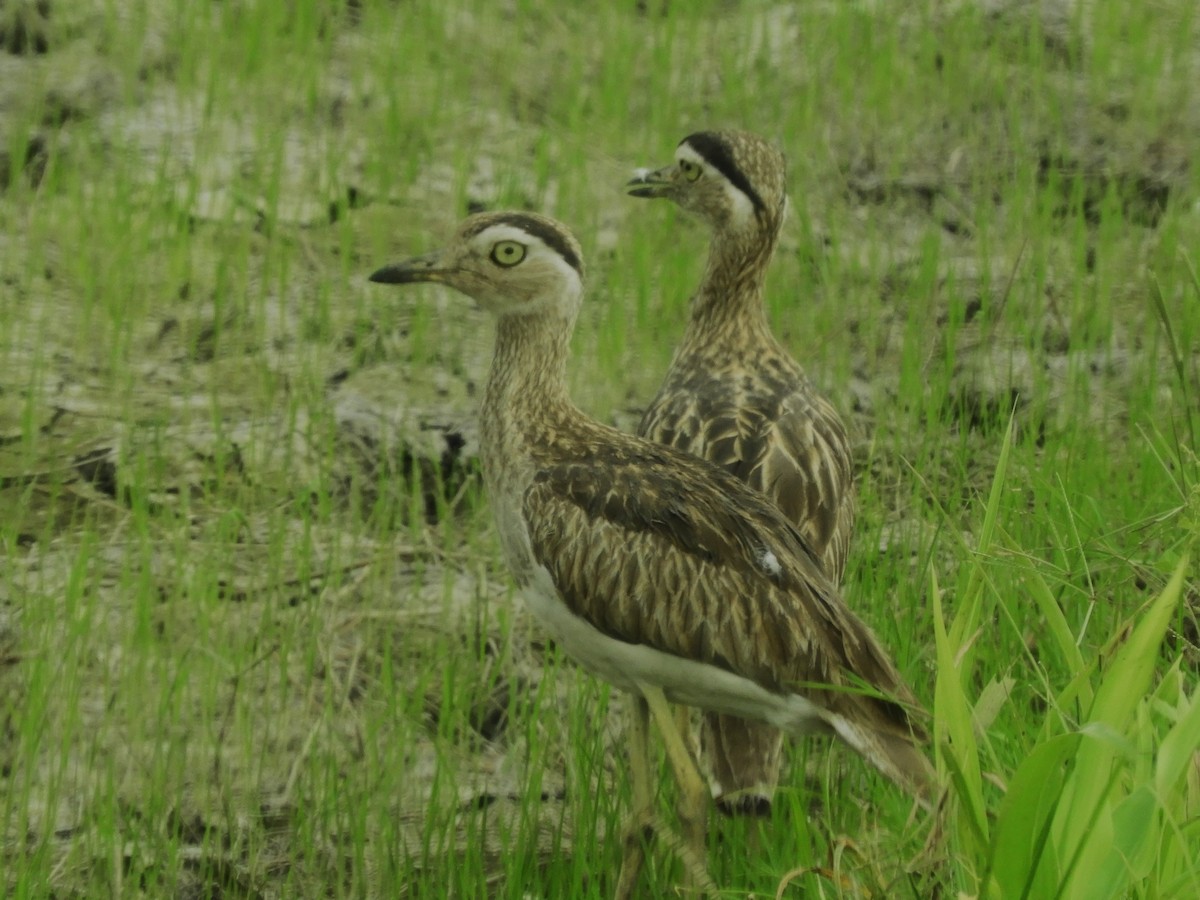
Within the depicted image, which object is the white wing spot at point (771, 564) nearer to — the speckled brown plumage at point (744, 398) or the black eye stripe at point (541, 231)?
the speckled brown plumage at point (744, 398)

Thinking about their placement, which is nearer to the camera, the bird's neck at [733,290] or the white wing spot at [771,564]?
the white wing spot at [771,564]

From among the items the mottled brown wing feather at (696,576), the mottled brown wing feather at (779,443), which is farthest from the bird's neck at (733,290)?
the mottled brown wing feather at (696,576)

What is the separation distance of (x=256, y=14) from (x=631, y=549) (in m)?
4.90

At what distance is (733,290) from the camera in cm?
623

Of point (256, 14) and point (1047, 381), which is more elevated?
point (256, 14)

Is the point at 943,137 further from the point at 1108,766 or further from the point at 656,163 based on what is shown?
the point at 1108,766

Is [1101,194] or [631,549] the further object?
[1101,194]

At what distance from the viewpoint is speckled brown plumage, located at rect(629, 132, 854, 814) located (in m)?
4.84

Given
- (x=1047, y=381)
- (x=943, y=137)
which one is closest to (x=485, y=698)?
(x=1047, y=381)

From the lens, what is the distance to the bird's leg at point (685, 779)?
4.53 metres

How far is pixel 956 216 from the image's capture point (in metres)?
8.27

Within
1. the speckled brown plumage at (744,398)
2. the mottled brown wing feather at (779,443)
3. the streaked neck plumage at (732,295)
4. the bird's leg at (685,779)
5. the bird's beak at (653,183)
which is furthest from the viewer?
the bird's beak at (653,183)

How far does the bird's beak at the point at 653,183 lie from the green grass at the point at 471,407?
0.73m

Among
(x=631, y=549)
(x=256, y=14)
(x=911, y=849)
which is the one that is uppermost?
(x=256, y=14)
